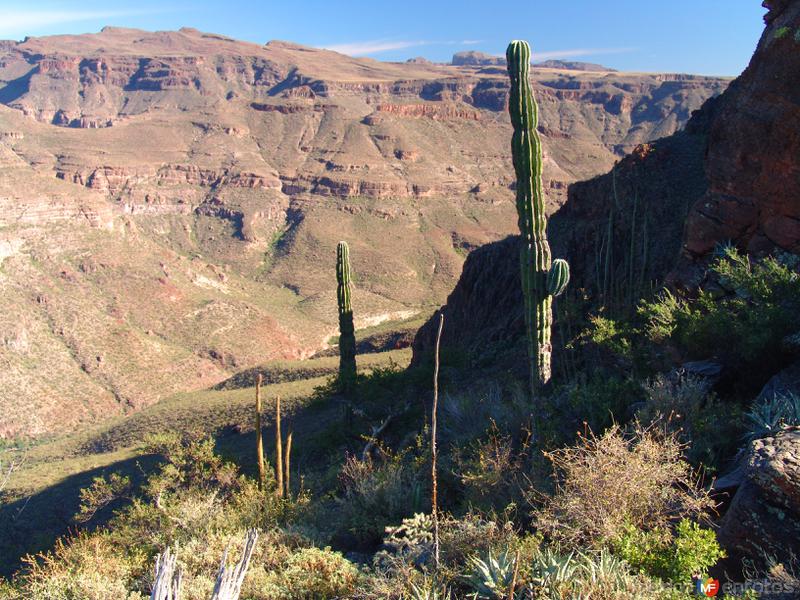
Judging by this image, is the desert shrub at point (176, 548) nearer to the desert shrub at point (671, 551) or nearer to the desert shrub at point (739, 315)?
the desert shrub at point (671, 551)

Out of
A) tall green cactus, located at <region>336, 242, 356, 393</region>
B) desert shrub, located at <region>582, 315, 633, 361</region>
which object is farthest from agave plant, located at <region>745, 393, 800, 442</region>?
tall green cactus, located at <region>336, 242, 356, 393</region>

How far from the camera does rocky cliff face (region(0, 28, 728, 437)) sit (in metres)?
47.7

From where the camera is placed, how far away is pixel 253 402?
32594 mm

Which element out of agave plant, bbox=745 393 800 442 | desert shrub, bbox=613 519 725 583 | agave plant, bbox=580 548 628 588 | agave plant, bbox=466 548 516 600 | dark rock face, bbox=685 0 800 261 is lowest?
agave plant, bbox=466 548 516 600

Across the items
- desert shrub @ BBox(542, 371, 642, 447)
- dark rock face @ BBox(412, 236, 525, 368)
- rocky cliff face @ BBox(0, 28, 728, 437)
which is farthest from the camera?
Result: rocky cliff face @ BBox(0, 28, 728, 437)

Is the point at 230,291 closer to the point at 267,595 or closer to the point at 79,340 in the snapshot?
the point at 79,340

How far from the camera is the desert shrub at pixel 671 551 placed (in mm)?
5062

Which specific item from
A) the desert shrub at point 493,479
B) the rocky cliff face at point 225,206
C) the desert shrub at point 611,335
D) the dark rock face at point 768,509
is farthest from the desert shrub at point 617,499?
the rocky cliff face at point 225,206

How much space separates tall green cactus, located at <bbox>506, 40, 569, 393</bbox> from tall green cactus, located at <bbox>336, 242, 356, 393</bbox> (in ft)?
30.1

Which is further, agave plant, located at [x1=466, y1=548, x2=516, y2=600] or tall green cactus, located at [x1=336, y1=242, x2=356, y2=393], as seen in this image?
tall green cactus, located at [x1=336, y1=242, x2=356, y2=393]

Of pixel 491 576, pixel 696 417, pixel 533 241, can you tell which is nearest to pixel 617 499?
pixel 491 576

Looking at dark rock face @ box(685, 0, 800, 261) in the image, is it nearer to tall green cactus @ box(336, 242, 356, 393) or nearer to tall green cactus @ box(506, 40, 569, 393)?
tall green cactus @ box(506, 40, 569, 393)

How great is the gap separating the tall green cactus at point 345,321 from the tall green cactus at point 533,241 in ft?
30.1

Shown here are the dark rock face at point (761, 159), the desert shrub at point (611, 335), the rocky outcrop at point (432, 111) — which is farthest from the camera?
the rocky outcrop at point (432, 111)
